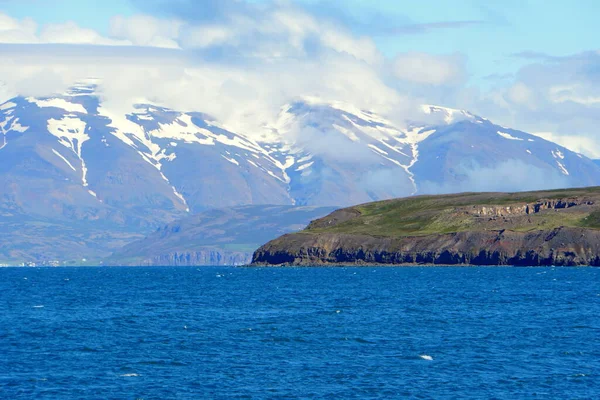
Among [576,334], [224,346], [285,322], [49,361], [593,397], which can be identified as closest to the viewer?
[593,397]

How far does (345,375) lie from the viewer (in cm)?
8238

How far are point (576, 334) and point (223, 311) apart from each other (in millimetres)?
47453

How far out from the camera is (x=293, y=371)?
84.8 metres

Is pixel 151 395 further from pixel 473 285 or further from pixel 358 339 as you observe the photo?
pixel 473 285

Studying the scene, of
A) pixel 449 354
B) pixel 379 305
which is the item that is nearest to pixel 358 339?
pixel 449 354

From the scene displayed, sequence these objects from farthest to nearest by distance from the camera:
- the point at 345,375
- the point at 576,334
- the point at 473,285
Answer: the point at 473,285 < the point at 576,334 < the point at 345,375

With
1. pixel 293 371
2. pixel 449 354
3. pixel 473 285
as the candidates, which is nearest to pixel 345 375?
pixel 293 371

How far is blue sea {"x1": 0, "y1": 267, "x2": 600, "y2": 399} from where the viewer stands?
7759 centimetres

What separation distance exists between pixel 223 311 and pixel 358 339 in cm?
3646

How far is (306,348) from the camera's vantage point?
97312mm

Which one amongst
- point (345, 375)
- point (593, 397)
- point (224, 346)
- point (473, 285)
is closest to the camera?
point (593, 397)

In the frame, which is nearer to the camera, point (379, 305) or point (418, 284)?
point (379, 305)

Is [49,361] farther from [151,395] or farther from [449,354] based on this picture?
[449,354]

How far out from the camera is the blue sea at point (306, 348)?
255ft
